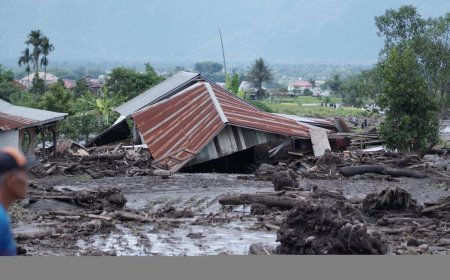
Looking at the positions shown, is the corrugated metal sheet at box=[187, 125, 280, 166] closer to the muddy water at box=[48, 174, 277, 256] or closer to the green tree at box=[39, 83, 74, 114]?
the muddy water at box=[48, 174, 277, 256]

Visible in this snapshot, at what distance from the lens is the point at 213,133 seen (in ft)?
95.9

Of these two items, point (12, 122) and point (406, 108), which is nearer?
point (12, 122)

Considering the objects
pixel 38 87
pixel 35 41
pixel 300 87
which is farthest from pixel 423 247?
pixel 300 87

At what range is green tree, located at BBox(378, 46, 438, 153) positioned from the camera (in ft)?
100

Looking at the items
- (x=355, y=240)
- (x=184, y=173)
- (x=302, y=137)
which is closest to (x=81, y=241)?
(x=355, y=240)

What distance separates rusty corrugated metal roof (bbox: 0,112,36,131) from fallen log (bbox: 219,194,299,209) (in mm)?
13157

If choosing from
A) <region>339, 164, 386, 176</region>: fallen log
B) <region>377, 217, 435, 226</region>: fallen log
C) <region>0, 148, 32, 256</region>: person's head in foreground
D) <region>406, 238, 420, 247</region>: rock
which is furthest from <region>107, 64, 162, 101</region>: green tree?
<region>0, 148, 32, 256</region>: person's head in foreground

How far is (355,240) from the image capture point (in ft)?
36.7

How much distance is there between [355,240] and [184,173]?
18055 millimetres

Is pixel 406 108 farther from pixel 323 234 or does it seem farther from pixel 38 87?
pixel 38 87

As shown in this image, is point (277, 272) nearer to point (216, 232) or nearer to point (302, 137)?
point (216, 232)

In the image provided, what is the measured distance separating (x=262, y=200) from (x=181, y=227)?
2979 millimetres

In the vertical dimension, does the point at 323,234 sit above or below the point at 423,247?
above

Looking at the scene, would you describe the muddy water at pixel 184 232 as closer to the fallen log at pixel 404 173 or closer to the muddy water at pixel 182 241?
the muddy water at pixel 182 241
